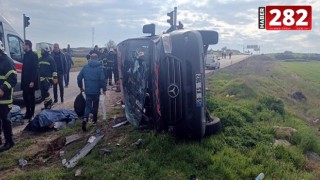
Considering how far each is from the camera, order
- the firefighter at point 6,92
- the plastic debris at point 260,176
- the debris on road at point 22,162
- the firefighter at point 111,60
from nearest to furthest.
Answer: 1. the plastic debris at point 260,176
2. the debris on road at point 22,162
3. the firefighter at point 6,92
4. the firefighter at point 111,60

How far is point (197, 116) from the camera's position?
5.48 metres

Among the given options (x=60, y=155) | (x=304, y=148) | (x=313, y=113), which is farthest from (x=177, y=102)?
(x=313, y=113)

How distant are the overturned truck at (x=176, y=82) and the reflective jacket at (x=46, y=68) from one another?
4004mm

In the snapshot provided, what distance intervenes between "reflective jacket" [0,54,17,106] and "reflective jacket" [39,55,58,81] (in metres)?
2.58

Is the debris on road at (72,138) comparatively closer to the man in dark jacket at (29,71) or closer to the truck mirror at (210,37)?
the man in dark jacket at (29,71)

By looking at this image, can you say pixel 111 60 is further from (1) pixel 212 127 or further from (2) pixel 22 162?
(2) pixel 22 162

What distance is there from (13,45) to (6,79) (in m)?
4.84

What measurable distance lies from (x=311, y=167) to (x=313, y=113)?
29.7 ft

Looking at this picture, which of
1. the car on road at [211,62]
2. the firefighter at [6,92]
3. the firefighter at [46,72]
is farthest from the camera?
the car on road at [211,62]

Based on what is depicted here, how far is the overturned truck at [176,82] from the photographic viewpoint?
17.7 ft

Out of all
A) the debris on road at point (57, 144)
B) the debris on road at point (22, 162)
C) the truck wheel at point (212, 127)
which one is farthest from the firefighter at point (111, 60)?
the debris on road at point (22, 162)

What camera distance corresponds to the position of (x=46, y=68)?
909cm

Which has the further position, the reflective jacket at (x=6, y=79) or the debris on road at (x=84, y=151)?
the reflective jacket at (x=6, y=79)

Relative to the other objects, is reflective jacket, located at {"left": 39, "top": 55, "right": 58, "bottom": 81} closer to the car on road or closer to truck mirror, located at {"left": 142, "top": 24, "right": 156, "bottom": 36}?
truck mirror, located at {"left": 142, "top": 24, "right": 156, "bottom": 36}
